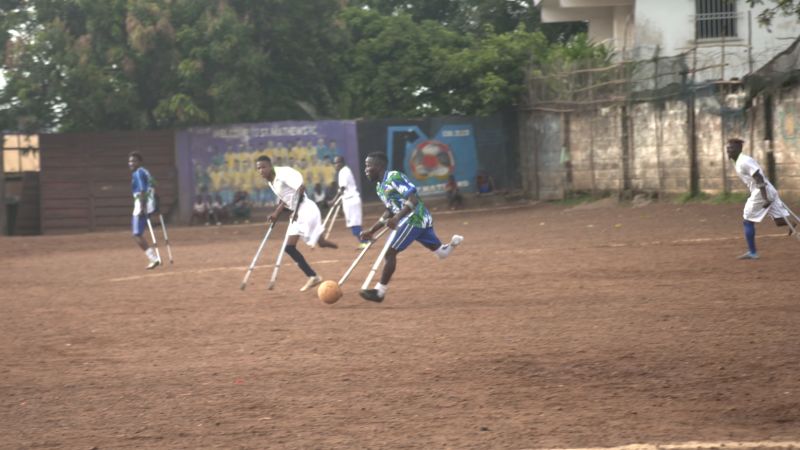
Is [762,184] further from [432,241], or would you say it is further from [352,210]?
[352,210]

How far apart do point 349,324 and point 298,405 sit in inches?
135

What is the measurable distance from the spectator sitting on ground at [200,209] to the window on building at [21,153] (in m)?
4.33

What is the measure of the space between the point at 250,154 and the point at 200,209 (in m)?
2.00

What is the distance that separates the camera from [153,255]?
1814 cm

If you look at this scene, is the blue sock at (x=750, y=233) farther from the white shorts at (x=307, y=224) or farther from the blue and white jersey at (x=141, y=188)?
the blue and white jersey at (x=141, y=188)

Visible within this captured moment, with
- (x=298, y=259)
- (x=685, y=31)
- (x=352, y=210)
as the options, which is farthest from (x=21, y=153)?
(x=298, y=259)

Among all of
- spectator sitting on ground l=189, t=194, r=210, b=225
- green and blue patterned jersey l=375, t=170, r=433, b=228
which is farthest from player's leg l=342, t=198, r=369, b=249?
spectator sitting on ground l=189, t=194, r=210, b=225

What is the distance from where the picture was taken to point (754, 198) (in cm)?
1454

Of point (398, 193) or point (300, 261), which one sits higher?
point (398, 193)

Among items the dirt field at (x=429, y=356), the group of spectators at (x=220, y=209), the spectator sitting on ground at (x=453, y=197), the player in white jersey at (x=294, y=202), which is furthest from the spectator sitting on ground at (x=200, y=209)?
the player in white jersey at (x=294, y=202)

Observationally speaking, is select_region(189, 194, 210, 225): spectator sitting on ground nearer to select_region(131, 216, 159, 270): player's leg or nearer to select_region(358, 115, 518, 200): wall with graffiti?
select_region(358, 115, 518, 200): wall with graffiti

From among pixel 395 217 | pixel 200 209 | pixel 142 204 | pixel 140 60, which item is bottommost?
pixel 200 209

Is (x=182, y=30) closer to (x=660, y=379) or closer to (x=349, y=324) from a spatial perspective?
(x=349, y=324)

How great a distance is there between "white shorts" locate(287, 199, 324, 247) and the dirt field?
2.29 feet
